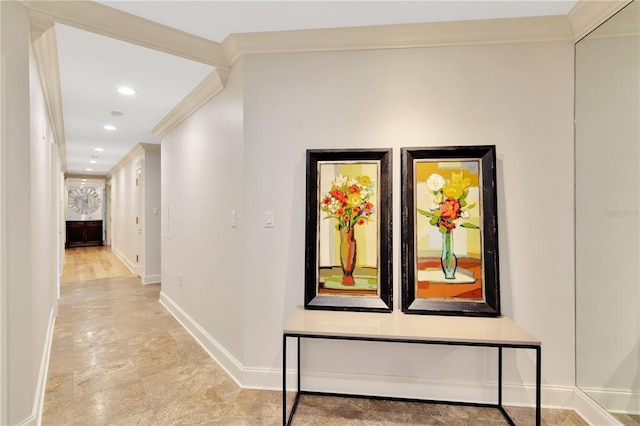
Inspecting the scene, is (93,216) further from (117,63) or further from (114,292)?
(117,63)

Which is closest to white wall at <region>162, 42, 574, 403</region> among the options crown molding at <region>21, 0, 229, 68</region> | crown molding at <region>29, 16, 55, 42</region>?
crown molding at <region>21, 0, 229, 68</region>

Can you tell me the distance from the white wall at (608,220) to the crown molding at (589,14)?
67 millimetres

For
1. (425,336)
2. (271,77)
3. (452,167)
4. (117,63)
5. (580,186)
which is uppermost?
(117,63)

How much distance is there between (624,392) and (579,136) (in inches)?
58.0

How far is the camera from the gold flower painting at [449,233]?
202 cm

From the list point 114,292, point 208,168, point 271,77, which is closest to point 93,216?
point 114,292

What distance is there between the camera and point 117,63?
7.72 feet

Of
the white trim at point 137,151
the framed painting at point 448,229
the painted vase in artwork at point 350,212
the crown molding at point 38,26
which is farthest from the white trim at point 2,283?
the white trim at point 137,151

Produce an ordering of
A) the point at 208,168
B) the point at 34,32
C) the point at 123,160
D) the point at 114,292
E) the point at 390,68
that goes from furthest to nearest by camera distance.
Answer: the point at 123,160, the point at 114,292, the point at 208,168, the point at 390,68, the point at 34,32

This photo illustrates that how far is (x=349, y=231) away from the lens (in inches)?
83.1

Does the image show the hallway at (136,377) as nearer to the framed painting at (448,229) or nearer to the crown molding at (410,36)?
the framed painting at (448,229)

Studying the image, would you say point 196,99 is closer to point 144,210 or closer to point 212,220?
point 212,220

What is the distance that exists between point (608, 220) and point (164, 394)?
299cm

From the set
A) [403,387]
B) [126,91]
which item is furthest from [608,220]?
[126,91]
